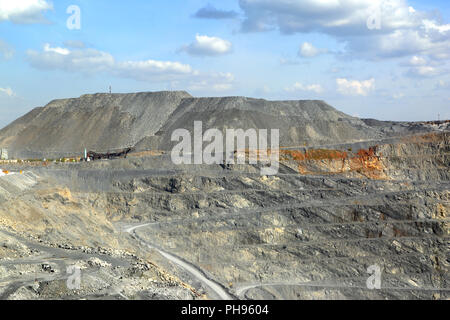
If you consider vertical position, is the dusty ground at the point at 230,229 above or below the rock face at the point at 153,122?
below

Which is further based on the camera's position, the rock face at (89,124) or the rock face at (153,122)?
the rock face at (89,124)

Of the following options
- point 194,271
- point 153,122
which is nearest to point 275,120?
point 153,122

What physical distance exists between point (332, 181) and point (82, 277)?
37692 mm

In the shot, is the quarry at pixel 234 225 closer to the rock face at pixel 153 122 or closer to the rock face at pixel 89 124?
the rock face at pixel 153 122

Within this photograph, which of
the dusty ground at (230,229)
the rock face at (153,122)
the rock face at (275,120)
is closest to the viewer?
the dusty ground at (230,229)

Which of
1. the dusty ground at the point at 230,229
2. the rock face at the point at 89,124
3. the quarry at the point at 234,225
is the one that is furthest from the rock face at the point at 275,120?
the dusty ground at the point at 230,229

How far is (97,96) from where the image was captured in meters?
99.8

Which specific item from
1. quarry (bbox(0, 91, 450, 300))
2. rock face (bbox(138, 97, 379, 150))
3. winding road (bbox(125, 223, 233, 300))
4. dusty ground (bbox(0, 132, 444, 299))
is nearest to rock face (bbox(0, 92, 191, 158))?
rock face (bbox(138, 97, 379, 150))

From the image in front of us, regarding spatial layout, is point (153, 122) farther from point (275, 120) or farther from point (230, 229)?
point (230, 229)

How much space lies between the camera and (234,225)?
46469 mm

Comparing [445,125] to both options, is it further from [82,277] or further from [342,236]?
[82,277]

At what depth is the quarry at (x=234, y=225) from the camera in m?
27.0
